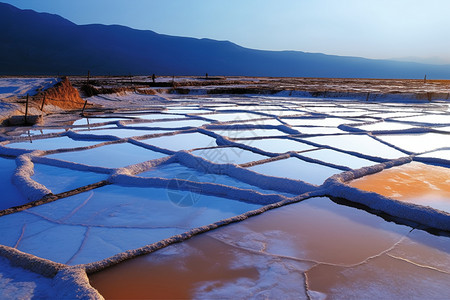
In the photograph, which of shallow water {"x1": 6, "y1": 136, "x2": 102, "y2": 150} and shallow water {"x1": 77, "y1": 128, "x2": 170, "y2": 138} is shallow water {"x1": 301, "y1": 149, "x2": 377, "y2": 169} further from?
shallow water {"x1": 6, "y1": 136, "x2": 102, "y2": 150}

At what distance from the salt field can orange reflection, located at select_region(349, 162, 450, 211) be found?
0.01 m

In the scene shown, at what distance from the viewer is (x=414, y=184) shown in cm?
237

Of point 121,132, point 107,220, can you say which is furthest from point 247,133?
point 107,220

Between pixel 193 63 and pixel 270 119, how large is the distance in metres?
76.1

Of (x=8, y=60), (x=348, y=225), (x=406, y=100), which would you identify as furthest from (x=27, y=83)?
(x=8, y=60)

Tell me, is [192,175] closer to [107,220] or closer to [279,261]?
[107,220]

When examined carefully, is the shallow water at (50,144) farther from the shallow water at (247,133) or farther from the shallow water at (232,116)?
the shallow water at (232,116)

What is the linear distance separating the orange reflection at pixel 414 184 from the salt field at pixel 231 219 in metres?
0.01

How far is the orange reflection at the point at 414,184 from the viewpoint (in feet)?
6.82

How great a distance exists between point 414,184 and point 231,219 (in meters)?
1.44

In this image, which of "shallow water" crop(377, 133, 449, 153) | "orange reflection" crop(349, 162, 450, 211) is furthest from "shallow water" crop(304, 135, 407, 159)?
"orange reflection" crop(349, 162, 450, 211)

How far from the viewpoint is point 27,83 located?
9078 mm

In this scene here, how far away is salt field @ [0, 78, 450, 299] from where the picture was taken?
1.24 m

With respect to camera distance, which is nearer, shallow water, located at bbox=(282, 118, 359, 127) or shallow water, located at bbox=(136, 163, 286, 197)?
shallow water, located at bbox=(136, 163, 286, 197)
